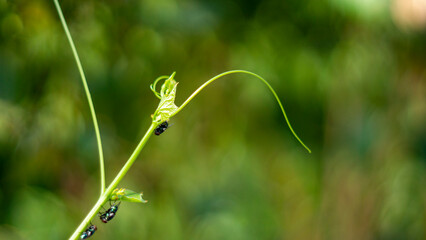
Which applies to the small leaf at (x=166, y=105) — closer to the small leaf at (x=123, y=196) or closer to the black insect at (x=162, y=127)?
the small leaf at (x=123, y=196)

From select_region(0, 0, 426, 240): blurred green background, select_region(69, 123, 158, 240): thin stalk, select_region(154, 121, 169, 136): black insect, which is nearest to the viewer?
select_region(69, 123, 158, 240): thin stalk

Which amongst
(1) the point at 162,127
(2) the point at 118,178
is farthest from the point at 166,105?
(1) the point at 162,127

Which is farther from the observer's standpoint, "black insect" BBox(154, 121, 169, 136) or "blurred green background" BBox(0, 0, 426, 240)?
"blurred green background" BBox(0, 0, 426, 240)

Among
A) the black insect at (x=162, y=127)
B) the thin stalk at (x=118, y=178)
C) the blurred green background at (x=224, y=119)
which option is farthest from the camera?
the blurred green background at (x=224, y=119)

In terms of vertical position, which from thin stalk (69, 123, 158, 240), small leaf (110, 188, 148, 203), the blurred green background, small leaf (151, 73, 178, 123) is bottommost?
the blurred green background

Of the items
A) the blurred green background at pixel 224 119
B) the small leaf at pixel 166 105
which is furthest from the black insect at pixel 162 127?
the blurred green background at pixel 224 119

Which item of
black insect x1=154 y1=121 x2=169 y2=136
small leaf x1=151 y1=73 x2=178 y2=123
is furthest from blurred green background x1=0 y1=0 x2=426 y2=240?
small leaf x1=151 y1=73 x2=178 y2=123

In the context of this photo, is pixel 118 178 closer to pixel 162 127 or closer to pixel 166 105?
pixel 166 105

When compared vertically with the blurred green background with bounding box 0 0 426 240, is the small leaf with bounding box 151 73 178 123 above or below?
above

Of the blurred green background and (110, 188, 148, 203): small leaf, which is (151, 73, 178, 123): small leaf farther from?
the blurred green background
